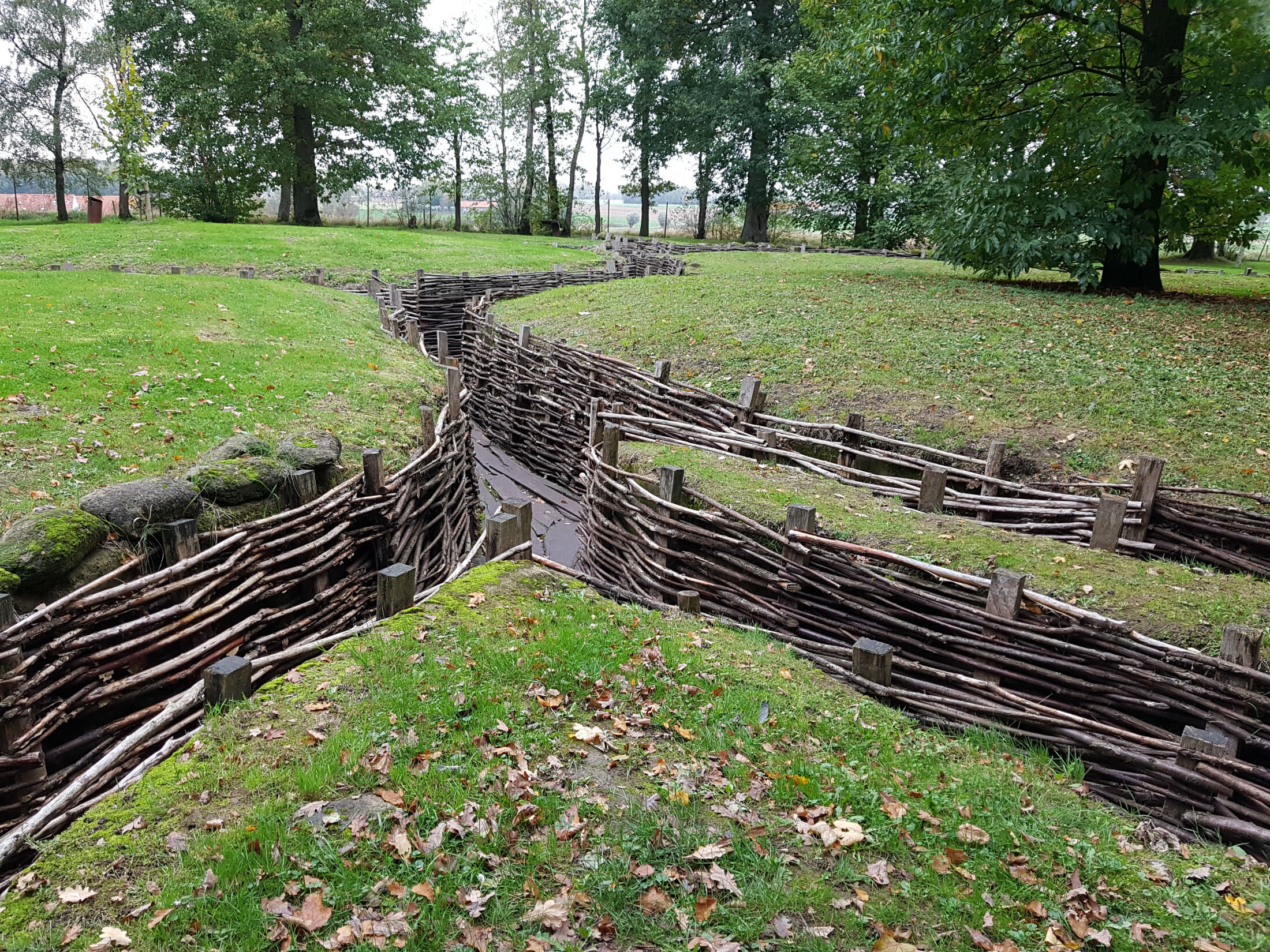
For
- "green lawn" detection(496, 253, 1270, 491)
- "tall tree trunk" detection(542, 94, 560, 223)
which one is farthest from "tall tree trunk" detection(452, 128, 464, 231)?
"green lawn" detection(496, 253, 1270, 491)

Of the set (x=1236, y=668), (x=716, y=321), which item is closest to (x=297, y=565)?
(x=1236, y=668)

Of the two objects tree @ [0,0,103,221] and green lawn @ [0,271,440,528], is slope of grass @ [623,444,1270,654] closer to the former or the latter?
green lawn @ [0,271,440,528]

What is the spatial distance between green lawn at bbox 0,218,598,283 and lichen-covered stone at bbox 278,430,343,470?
13401 mm

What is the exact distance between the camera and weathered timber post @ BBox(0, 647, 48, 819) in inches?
135

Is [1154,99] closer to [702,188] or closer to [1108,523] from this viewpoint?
[1108,523]

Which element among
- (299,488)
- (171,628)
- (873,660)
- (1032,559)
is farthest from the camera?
(299,488)

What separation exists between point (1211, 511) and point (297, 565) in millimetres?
6365

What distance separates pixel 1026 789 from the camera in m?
3.52

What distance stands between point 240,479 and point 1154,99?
1359 cm

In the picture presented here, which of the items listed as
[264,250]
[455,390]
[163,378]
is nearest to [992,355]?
[455,390]

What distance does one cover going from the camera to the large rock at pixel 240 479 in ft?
16.9

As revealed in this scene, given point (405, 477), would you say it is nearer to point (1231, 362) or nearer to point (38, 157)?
point (1231, 362)

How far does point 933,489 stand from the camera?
6.11m

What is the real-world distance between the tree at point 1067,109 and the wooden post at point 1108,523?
7.75 m
